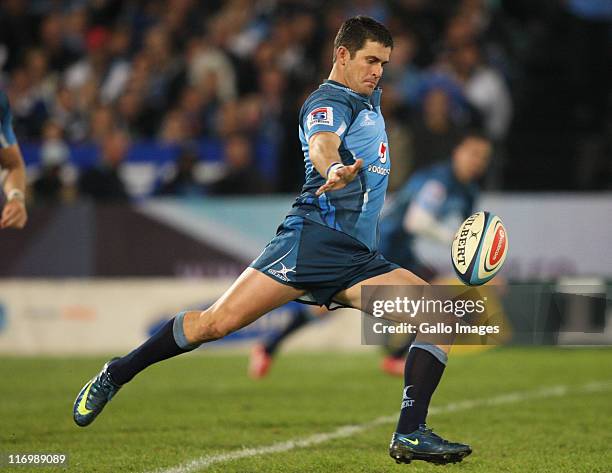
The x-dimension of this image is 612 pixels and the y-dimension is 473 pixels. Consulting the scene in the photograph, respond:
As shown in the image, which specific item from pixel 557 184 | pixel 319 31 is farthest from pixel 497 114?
pixel 319 31

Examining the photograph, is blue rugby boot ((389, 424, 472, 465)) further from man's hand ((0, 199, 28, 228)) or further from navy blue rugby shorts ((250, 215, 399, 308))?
man's hand ((0, 199, 28, 228))

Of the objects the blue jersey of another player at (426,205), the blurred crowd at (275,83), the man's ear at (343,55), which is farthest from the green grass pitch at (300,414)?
the blurred crowd at (275,83)

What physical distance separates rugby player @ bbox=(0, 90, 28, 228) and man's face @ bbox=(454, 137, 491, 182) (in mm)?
4939

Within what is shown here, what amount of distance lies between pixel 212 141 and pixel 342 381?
203 inches

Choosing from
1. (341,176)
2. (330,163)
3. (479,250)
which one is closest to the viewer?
(341,176)

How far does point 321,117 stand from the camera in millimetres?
5730

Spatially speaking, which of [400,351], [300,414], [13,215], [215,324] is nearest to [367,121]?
[215,324]

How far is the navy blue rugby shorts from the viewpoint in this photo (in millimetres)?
5961

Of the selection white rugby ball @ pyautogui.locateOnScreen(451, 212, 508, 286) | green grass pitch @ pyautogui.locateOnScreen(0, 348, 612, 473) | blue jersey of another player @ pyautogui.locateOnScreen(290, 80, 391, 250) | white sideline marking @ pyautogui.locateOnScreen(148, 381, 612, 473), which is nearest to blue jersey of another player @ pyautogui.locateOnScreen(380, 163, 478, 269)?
green grass pitch @ pyautogui.locateOnScreen(0, 348, 612, 473)

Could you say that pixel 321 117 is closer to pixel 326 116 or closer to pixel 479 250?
pixel 326 116

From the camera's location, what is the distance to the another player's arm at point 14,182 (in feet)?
22.8

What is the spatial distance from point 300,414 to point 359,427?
76cm

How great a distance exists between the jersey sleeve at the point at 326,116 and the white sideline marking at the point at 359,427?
6.15ft

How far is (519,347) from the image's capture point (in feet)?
43.9
